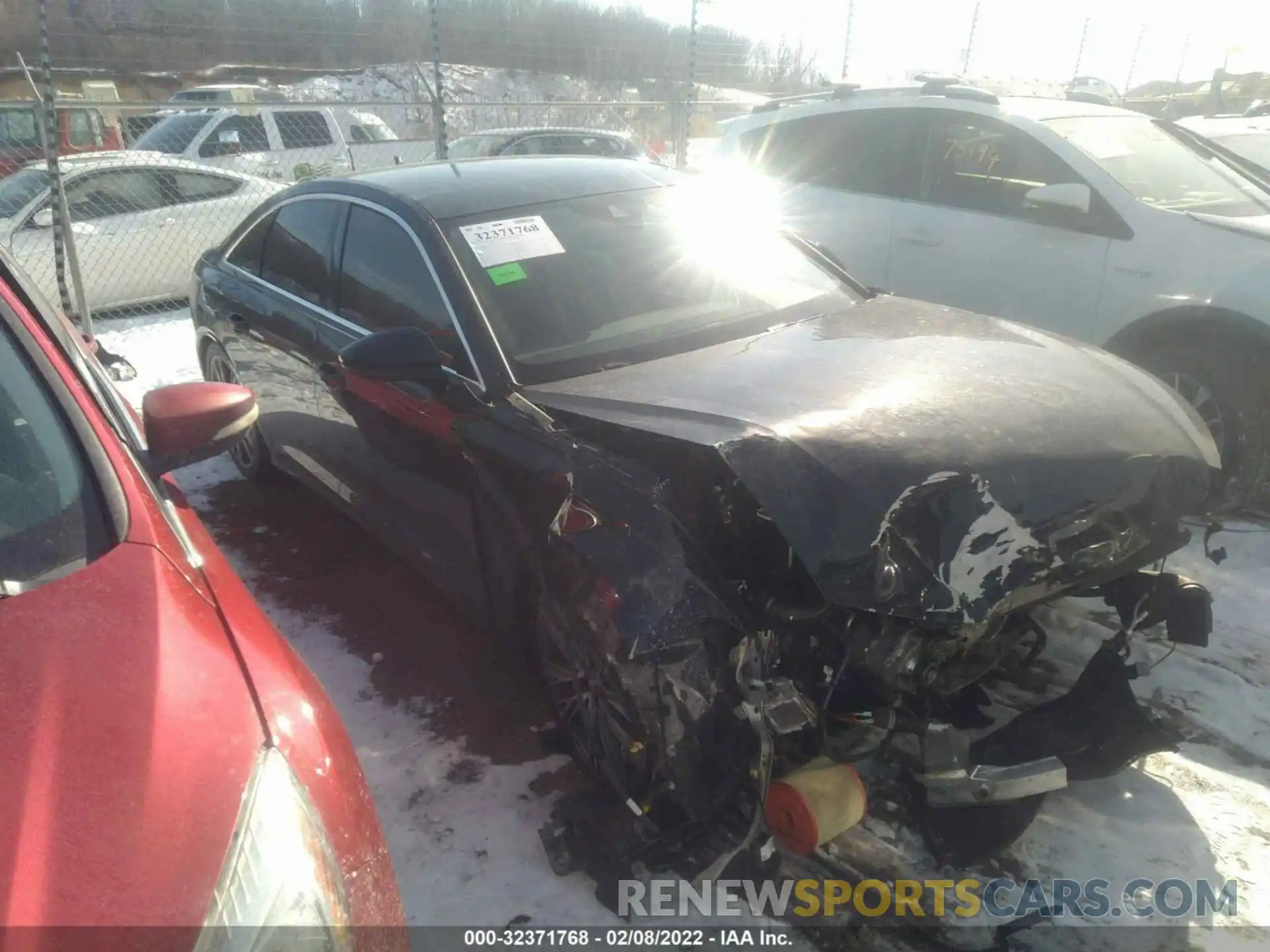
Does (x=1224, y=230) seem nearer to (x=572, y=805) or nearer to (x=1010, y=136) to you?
(x=1010, y=136)

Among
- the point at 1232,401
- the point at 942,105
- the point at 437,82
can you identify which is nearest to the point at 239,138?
the point at 437,82

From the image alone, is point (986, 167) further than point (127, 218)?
No

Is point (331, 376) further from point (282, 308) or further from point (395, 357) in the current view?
point (395, 357)

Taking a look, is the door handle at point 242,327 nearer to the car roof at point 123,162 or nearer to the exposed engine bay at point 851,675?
the exposed engine bay at point 851,675

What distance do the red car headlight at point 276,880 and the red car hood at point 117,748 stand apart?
0.08 feet

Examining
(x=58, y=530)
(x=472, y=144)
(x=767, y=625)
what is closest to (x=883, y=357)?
(x=767, y=625)

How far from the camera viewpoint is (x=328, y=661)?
11.5 ft

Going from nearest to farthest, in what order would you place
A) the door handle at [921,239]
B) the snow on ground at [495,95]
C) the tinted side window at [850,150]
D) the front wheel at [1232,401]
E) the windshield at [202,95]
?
the front wheel at [1232,401], the door handle at [921,239], the tinted side window at [850,150], the windshield at [202,95], the snow on ground at [495,95]

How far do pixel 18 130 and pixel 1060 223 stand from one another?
14.9 m

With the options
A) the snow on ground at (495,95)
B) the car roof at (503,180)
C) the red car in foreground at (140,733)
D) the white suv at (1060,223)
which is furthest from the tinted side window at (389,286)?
the snow on ground at (495,95)

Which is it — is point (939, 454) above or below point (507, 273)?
below

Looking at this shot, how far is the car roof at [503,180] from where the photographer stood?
3326 millimetres

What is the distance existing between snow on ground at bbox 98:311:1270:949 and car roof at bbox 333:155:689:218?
1802 millimetres

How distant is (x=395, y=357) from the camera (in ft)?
9.04
